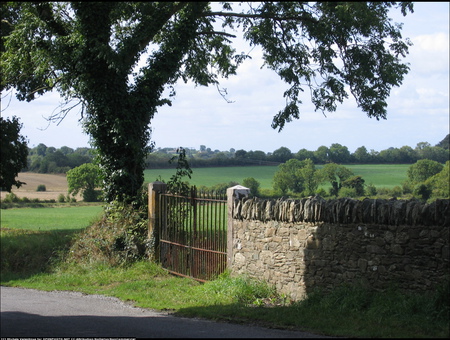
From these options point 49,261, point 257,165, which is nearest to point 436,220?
point 49,261

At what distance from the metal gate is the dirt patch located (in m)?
35.4

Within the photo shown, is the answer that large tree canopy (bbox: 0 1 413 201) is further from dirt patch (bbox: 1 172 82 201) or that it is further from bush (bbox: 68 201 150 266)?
dirt patch (bbox: 1 172 82 201)

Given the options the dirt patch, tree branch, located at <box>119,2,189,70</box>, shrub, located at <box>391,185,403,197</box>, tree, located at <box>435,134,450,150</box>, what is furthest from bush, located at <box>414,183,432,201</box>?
tree branch, located at <box>119,2,189,70</box>

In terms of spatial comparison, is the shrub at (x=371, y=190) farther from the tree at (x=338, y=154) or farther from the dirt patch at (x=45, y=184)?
the dirt patch at (x=45, y=184)

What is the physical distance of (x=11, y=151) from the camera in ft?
69.3

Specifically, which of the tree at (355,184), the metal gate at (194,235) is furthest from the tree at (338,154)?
the metal gate at (194,235)

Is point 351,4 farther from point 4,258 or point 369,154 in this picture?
point 369,154

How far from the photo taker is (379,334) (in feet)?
24.5

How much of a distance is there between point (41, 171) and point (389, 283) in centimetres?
5196

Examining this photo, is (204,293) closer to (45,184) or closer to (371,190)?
(371,190)

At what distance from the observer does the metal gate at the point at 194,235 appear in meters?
12.6

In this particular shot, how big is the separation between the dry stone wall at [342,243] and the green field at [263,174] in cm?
2422

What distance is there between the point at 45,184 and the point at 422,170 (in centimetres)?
3698

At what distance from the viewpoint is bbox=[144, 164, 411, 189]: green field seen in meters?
39.9
